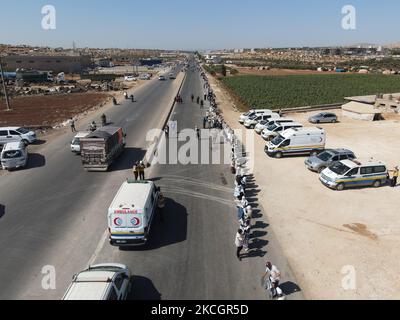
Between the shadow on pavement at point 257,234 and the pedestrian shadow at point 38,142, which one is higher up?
the pedestrian shadow at point 38,142

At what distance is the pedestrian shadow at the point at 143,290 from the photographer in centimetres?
1107

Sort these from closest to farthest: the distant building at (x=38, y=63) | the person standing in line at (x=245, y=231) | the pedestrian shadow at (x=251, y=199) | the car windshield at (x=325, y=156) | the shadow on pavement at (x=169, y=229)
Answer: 1. the person standing in line at (x=245, y=231)
2. the shadow on pavement at (x=169, y=229)
3. the pedestrian shadow at (x=251, y=199)
4. the car windshield at (x=325, y=156)
5. the distant building at (x=38, y=63)

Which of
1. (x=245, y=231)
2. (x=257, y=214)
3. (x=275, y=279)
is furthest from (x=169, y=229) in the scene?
(x=275, y=279)

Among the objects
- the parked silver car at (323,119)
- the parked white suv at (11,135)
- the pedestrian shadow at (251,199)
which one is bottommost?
the pedestrian shadow at (251,199)

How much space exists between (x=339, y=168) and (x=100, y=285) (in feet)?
51.9

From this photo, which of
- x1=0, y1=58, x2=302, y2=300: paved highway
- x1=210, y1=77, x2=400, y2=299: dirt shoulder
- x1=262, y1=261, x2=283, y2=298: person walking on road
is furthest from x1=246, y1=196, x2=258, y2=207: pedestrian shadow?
x1=262, y1=261, x2=283, y2=298: person walking on road

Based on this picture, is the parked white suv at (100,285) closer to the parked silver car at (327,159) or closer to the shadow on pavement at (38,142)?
the parked silver car at (327,159)

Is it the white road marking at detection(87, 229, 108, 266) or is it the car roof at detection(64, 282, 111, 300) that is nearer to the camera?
the car roof at detection(64, 282, 111, 300)

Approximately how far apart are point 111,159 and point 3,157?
7.73 m

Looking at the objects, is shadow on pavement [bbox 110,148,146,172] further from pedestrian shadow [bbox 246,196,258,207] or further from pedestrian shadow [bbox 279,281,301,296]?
pedestrian shadow [bbox 279,281,301,296]

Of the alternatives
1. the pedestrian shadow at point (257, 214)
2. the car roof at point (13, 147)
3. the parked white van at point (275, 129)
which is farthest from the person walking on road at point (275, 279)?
the car roof at point (13, 147)

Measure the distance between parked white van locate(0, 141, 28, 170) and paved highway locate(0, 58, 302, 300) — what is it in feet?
2.76

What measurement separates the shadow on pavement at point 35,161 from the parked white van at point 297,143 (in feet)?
59.1

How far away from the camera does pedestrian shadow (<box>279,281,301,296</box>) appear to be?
1123 centimetres
